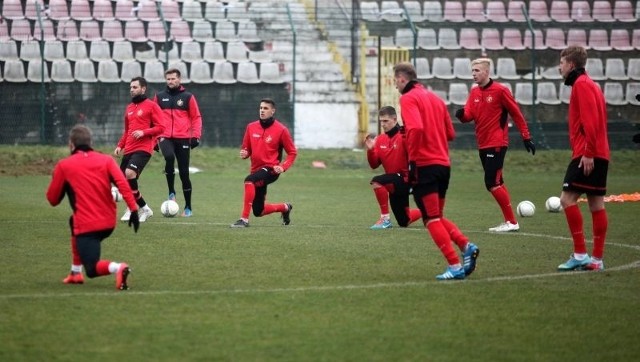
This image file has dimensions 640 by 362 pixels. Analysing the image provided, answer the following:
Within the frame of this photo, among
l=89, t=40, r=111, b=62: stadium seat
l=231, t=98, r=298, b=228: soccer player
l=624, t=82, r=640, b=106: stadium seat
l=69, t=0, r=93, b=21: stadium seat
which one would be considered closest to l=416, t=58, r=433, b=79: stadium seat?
l=624, t=82, r=640, b=106: stadium seat

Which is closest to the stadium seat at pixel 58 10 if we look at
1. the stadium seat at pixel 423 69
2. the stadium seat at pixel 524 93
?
the stadium seat at pixel 423 69

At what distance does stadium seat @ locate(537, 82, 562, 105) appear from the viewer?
31.4 meters

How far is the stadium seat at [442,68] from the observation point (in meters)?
31.5

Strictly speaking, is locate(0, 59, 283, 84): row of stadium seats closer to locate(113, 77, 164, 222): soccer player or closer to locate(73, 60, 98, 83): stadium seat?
locate(73, 60, 98, 83): stadium seat

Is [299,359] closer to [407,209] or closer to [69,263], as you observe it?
[69,263]

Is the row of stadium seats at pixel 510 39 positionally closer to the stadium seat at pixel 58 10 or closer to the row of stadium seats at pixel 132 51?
the row of stadium seats at pixel 132 51

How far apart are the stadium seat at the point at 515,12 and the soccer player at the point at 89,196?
25336 millimetres

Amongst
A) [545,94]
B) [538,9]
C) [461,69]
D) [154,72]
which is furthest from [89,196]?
Result: [538,9]

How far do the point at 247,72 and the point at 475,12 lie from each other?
26.6ft

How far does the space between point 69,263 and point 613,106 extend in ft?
74.9

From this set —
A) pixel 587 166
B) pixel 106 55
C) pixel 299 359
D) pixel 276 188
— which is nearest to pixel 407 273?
pixel 587 166

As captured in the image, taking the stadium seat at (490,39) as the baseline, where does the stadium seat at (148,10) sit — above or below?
above

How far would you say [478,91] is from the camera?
15.6m

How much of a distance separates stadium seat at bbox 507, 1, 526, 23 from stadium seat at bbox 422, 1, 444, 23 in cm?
210
